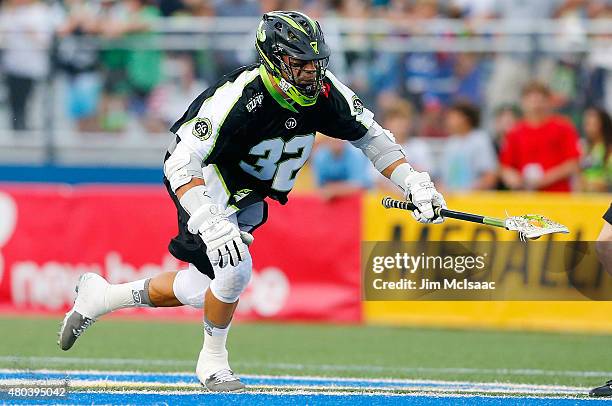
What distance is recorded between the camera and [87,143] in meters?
13.7

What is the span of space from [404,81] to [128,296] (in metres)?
6.54

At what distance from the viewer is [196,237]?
6590mm

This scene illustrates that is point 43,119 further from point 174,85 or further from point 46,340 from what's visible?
point 46,340

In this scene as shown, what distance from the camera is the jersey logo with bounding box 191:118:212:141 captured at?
6281mm

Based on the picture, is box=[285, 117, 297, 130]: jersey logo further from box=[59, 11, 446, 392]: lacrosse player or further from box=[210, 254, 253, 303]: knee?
box=[210, 254, 253, 303]: knee

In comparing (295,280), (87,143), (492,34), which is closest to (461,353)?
(295,280)

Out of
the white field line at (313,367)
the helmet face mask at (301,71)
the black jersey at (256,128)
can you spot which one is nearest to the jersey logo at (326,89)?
the black jersey at (256,128)

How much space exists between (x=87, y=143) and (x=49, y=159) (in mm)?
495

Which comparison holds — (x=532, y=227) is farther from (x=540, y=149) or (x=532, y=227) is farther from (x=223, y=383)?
(x=540, y=149)

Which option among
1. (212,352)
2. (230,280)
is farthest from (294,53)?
(212,352)

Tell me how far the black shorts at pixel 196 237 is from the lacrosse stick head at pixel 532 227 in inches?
54.5

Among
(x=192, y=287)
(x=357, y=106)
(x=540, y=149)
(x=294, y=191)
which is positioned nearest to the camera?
(x=357, y=106)

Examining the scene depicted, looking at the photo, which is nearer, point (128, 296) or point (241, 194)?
point (241, 194)

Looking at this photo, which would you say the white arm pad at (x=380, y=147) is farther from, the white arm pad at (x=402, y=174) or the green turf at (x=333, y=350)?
the green turf at (x=333, y=350)
